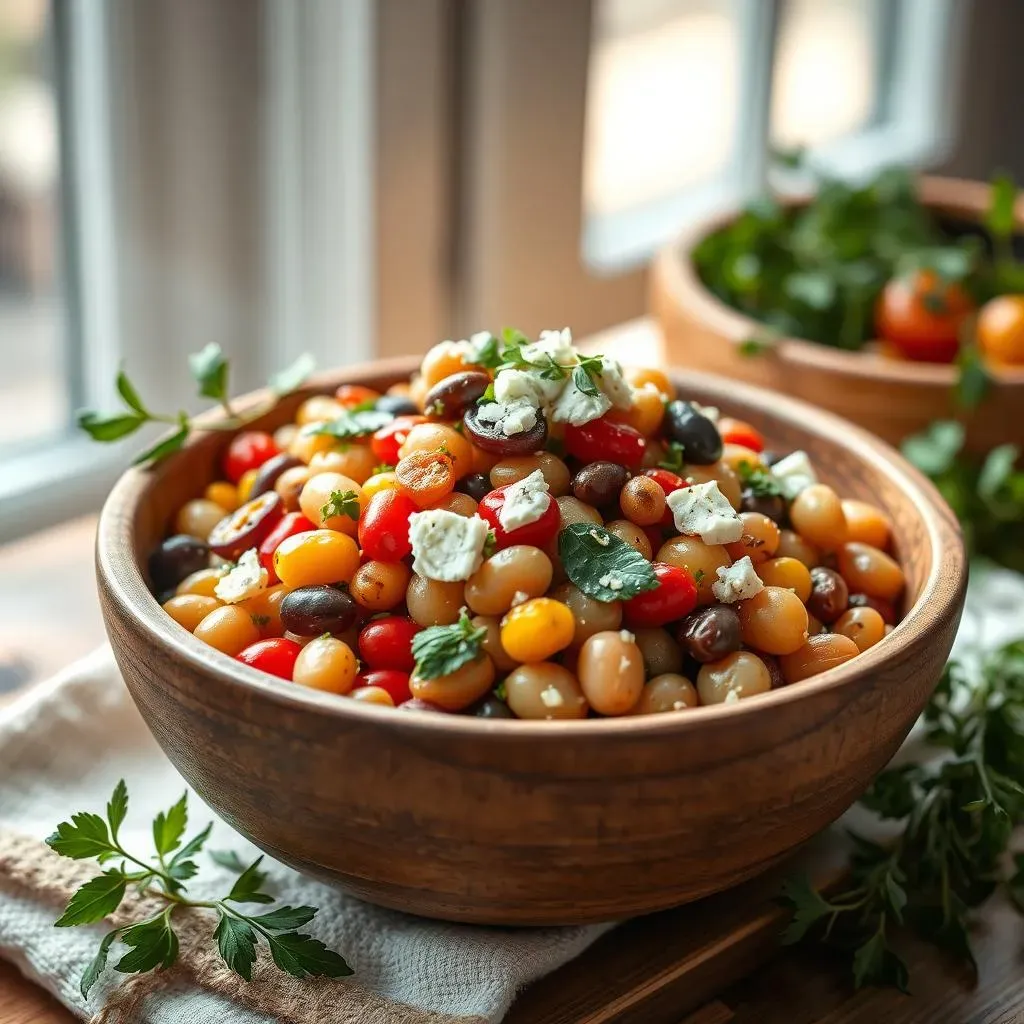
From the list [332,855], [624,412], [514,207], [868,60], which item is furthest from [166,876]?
[868,60]

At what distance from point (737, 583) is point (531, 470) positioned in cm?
12

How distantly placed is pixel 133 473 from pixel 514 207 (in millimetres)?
773

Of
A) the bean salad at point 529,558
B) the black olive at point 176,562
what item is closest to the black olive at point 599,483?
the bean salad at point 529,558

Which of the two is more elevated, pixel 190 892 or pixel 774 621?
pixel 774 621

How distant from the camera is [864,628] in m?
0.73

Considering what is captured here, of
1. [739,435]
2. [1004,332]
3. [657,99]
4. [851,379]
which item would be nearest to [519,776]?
[739,435]

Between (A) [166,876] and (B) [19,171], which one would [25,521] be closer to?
(B) [19,171]

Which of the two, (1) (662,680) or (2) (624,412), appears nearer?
(1) (662,680)

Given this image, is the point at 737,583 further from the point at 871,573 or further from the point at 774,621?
the point at 871,573

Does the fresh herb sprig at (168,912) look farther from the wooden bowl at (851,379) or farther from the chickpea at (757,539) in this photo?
the wooden bowl at (851,379)

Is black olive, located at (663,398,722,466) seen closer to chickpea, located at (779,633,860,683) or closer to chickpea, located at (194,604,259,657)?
chickpea, located at (779,633,860,683)

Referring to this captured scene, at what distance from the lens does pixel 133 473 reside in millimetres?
815

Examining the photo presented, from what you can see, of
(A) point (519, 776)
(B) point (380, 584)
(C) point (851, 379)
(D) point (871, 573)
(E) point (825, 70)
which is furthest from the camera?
(E) point (825, 70)

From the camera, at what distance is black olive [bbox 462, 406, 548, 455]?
2.33ft
